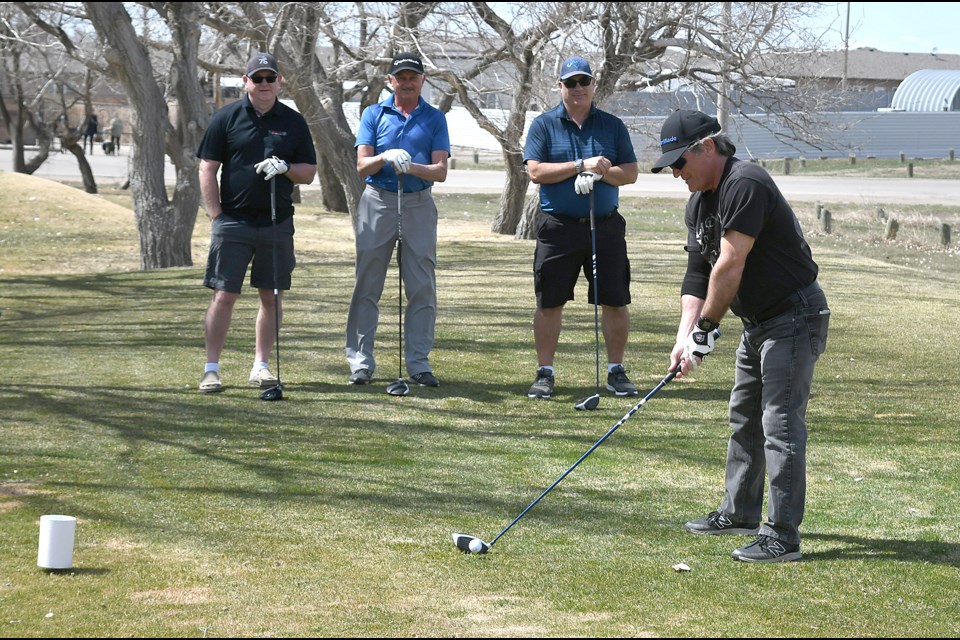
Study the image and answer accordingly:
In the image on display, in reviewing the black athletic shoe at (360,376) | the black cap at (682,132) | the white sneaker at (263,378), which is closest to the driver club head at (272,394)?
the white sneaker at (263,378)

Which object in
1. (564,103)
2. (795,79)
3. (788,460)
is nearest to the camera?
(788,460)

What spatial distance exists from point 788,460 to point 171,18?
49.5 feet

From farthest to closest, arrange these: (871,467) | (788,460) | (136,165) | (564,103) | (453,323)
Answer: (136,165)
(453,323)
(564,103)
(871,467)
(788,460)

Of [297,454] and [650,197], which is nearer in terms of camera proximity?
[297,454]

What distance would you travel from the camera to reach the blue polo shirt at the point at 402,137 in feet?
27.1

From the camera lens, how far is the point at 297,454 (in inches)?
263

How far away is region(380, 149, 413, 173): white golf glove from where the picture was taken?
795 centimetres

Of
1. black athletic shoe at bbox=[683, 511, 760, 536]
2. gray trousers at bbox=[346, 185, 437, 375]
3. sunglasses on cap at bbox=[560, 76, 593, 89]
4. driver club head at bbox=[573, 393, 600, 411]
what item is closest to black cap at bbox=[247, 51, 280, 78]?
gray trousers at bbox=[346, 185, 437, 375]

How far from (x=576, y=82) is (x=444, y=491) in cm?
300

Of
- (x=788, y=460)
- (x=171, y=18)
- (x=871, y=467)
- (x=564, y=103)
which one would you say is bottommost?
(x=871, y=467)

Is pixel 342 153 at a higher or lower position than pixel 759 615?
higher

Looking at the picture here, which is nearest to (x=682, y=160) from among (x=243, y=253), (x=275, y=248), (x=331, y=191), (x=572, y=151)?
(x=572, y=151)

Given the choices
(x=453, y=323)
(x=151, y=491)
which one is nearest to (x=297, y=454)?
(x=151, y=491)

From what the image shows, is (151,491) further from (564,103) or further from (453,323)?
(453,323)
